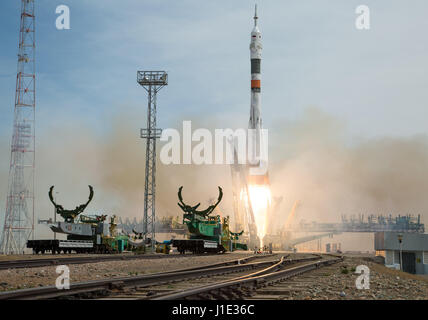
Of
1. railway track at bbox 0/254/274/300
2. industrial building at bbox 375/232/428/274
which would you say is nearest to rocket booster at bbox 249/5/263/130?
industrial building at bbox 375/232/428/274

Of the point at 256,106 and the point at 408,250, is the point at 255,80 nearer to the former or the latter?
the point at 256,106

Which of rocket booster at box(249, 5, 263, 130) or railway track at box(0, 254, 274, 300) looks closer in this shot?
railway track at box(0, 254, 274, 300)

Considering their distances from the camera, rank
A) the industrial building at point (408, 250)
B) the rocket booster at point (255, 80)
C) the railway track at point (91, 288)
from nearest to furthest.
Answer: the railway track at point (91, 288)
the industrial building at point (408, 250)
the rocket booster at point (255, 80)

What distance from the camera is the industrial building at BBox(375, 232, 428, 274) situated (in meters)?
85.2

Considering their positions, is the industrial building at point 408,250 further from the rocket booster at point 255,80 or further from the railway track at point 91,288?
the railway track at point 91,288

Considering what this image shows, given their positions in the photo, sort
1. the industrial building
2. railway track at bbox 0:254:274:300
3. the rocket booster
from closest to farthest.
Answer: railway track at bbox 0:254:274:300
the industrial building
the rocket booster

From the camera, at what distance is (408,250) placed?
86.0m

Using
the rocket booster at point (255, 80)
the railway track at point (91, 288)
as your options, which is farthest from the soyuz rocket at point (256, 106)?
the railway track at point (91, 288)

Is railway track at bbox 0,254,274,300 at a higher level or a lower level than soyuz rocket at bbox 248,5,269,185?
lower

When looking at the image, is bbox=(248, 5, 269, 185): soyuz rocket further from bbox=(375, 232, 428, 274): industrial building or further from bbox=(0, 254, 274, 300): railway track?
bbox=(0, 254, 274, 300): railway track

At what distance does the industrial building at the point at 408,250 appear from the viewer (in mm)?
85250

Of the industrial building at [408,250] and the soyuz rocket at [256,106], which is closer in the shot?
the industrial building at [408,250]
